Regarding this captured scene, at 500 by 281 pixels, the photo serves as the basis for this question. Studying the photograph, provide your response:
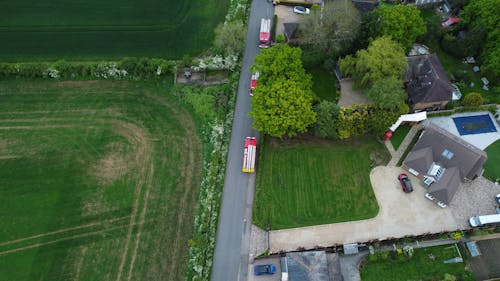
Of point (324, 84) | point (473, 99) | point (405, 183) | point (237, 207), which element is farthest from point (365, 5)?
point (237, 207)

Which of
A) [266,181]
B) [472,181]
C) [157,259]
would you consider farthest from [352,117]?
[157,259]

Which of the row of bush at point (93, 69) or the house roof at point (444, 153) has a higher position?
the row of bush at point (93, 69)

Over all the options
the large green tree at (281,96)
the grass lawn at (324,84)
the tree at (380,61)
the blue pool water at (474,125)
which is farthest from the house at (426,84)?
the large green tree at (281,96)

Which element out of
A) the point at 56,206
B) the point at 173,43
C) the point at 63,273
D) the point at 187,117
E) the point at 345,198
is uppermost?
the point at 173,43

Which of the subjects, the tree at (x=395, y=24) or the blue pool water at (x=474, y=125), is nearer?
the blue pool water at (x=474, y=125)

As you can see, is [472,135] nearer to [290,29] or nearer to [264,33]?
[290,29]

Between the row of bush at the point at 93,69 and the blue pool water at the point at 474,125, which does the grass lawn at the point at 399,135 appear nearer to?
the blue pool water at the point at 474,125

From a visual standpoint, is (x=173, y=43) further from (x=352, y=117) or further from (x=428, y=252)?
(x=428, y=252)
